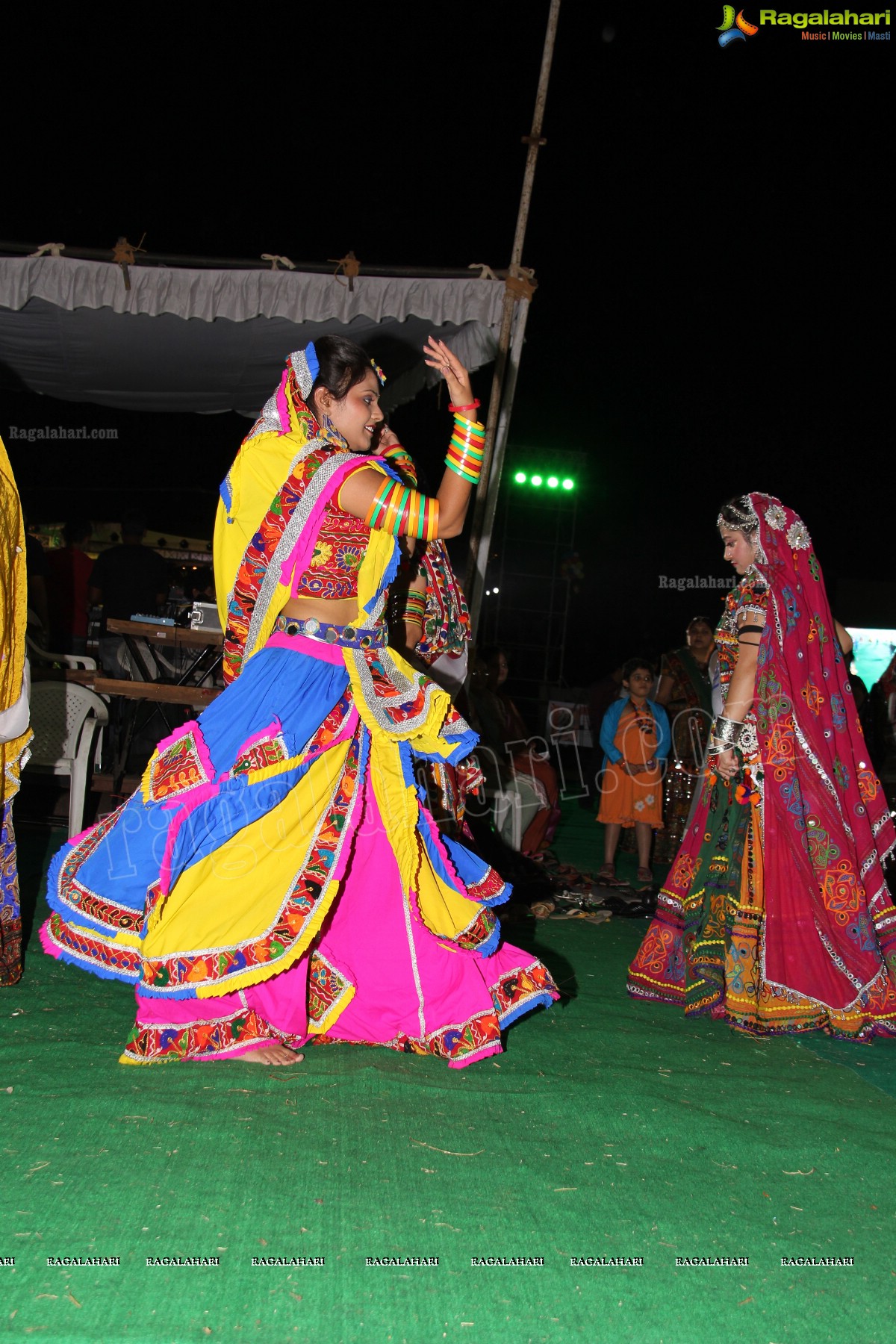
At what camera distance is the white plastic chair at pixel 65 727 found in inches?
174

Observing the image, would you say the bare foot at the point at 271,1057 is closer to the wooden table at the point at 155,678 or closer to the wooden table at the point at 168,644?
the wooden table at the point at 155,678

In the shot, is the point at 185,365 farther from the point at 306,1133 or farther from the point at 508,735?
the point at 306,1133

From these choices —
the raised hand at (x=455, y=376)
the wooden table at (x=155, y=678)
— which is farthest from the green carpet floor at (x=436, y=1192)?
the wooden table at (x=155, y=678)

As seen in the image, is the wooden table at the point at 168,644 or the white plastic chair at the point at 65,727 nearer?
the white plastic chair at the point at 65,727

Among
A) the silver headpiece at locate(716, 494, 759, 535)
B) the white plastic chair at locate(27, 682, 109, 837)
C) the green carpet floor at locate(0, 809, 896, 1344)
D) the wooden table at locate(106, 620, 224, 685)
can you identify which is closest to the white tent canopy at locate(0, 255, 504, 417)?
the wooden table at locate(106, 620, 224, 685)

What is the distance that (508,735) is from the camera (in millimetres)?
6055

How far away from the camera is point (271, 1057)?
2379mm

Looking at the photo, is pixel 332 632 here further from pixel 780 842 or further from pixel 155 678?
pixel 155 678

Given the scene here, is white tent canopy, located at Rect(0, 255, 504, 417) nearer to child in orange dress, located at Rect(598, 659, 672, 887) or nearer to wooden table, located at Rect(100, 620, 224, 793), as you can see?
wooden table, located at Rect(100, 620, 224, 793)

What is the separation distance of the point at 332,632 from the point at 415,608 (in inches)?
18.9

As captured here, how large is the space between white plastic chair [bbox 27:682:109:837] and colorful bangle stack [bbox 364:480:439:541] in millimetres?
2529

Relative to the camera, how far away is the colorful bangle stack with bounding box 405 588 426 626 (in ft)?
9.56

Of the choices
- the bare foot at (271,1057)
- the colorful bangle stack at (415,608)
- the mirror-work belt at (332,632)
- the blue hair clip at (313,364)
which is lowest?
the bare foot at (271,1057)

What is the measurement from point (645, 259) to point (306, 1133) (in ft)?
35.7
